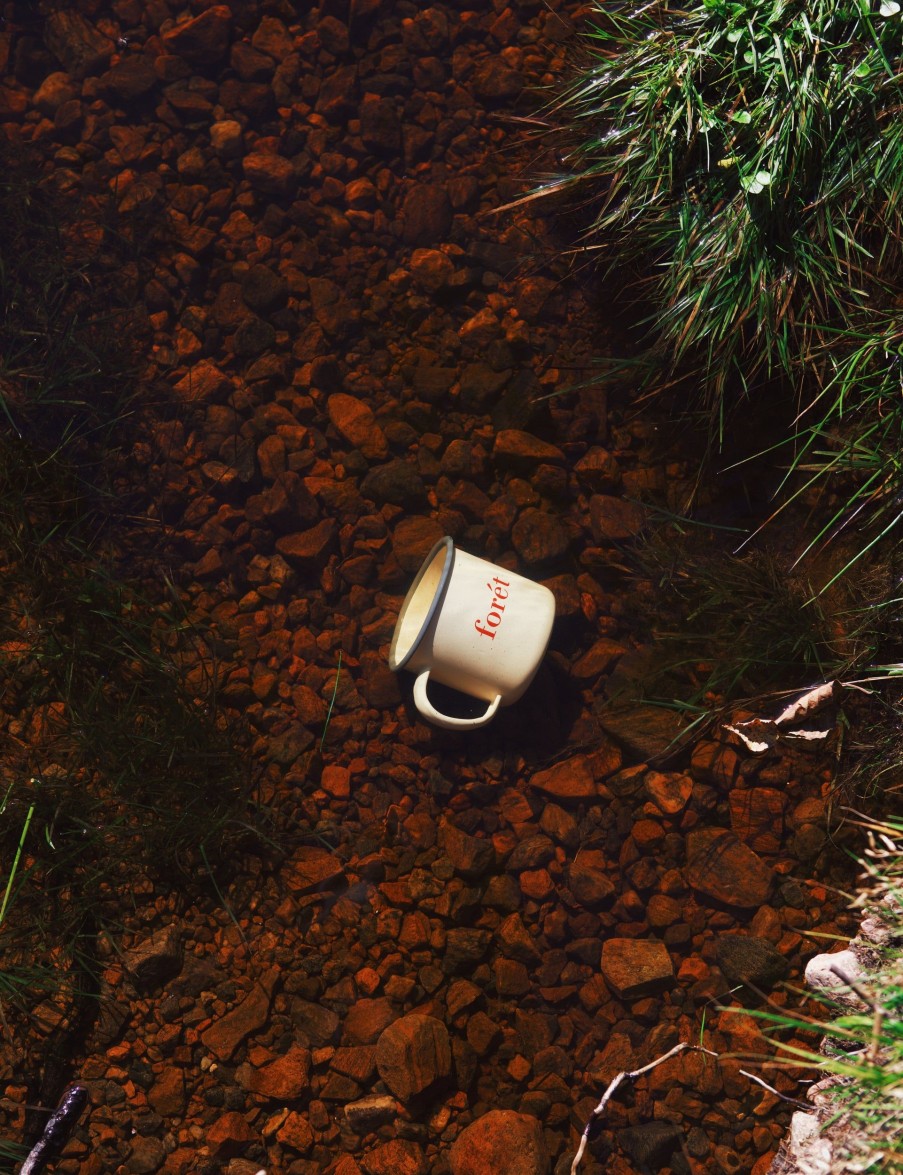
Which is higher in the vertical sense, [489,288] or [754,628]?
[489,288]

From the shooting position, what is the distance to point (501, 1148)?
2002mm

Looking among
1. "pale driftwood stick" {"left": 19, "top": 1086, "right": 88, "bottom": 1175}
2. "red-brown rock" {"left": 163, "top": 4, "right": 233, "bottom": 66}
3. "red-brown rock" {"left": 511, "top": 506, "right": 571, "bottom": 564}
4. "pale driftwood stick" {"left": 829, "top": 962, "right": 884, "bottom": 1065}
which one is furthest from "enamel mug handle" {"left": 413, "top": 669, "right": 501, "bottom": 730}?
"red-brown rock" {"left": 163, "top": 4, "right": 233, "bottom": 66}

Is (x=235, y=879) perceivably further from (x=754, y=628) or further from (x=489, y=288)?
(x=489, y=288)

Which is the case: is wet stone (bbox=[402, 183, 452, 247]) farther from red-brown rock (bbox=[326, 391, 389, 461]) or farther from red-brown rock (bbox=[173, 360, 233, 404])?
red-brown rock (bbox=[173, 360, 233, 404])

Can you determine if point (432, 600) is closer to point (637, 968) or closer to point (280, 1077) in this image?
point (637, 968)

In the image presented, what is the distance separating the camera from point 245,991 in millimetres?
2158

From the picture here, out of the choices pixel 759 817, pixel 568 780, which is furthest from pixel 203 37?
pixel 759 817

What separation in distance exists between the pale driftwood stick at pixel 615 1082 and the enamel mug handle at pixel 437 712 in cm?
82

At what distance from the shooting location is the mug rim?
210 cm

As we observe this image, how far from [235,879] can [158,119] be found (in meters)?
2.15

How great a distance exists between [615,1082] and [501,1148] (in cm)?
30

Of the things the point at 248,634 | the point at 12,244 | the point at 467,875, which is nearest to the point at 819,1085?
the point at 467,875

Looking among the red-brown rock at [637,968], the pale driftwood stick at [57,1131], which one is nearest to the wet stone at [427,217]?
the red-brown rock at [637,968]

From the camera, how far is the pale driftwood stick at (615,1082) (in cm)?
191
